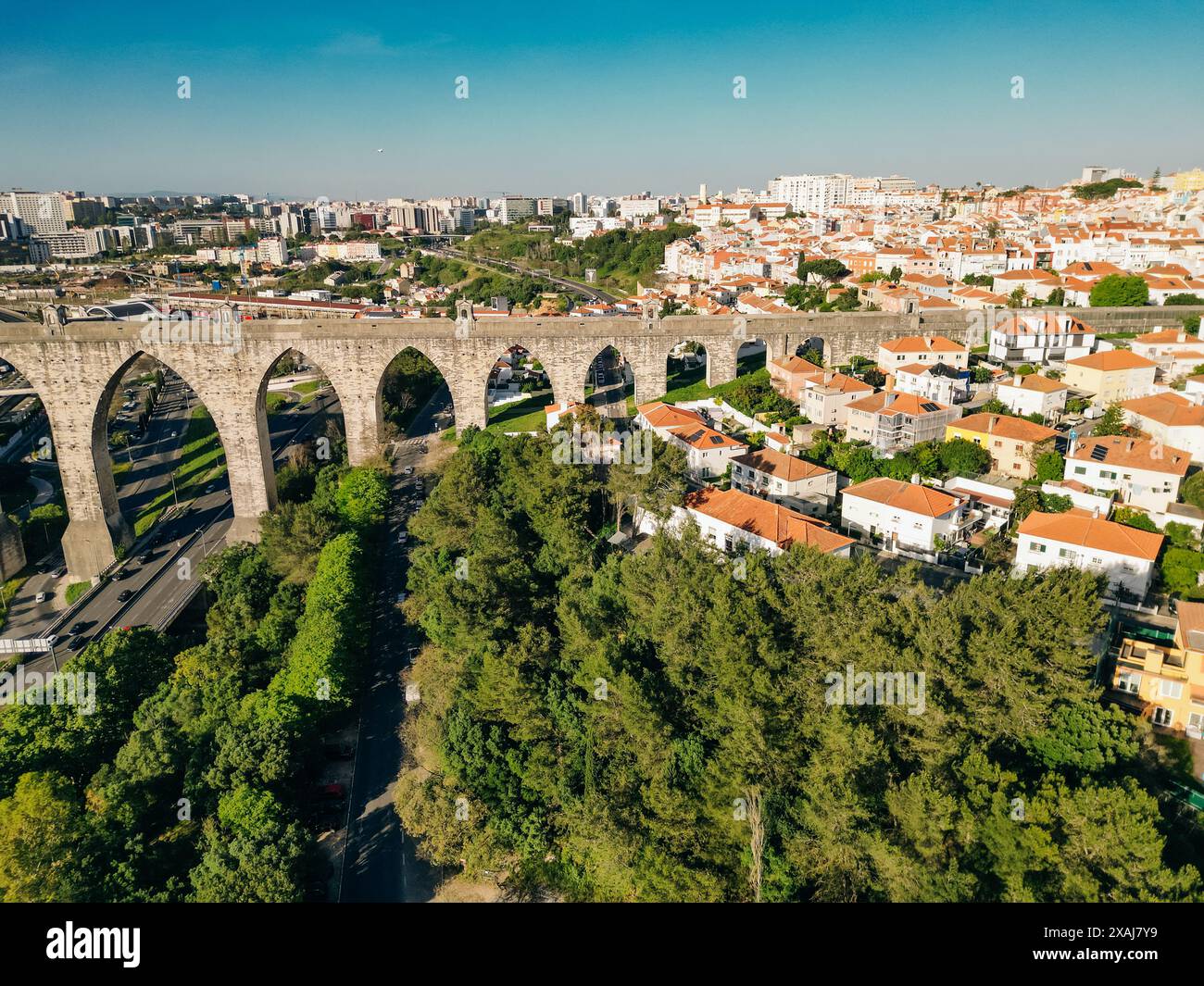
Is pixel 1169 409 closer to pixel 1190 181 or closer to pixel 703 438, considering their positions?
pixel 703 438

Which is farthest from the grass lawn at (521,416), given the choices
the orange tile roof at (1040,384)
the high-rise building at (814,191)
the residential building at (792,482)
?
the high-rise building at (814,191)

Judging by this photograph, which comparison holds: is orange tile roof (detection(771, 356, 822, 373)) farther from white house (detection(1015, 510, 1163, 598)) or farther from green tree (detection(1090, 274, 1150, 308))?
green tree (detection(1090, 274, 1150, 308))

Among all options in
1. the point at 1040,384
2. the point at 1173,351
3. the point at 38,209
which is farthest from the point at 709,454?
the point at 38,209

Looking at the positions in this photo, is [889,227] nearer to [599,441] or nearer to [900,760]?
[599,441]

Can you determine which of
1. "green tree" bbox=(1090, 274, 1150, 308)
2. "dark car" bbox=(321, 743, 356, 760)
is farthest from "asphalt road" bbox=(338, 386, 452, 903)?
"green tree" bbox=(1090, 274, 1150, 308)

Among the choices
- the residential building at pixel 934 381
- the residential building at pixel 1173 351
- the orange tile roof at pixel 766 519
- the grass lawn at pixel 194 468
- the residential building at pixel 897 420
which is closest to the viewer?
the orange tile roof at pixel 766 519

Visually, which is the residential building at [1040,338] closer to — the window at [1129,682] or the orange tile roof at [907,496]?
the orange tile roof at [907,496]

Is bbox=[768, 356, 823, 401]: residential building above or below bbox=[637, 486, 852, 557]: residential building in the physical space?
above
